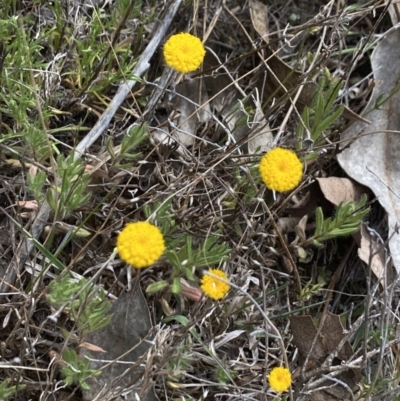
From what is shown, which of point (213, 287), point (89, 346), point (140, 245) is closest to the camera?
point (140, 245)

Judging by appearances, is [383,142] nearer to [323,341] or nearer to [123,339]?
[323,341]

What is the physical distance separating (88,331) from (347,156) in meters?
1.36

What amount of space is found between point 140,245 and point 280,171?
21.6 inches

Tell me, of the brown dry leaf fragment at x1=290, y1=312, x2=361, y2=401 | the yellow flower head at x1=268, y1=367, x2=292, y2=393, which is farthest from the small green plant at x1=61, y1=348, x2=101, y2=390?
the brown dry leaf fragment at x1=290, y1=312, x2=361, y2=401

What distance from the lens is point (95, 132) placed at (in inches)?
95.2

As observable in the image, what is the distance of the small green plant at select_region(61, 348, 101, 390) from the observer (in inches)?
80.4

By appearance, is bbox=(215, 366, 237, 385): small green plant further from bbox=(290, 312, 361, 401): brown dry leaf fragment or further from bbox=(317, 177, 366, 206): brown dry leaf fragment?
bbox=(317, 177, 366, 206): brown dry leaf fragment

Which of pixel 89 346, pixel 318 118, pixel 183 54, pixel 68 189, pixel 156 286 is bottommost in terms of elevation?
pixel 89 346

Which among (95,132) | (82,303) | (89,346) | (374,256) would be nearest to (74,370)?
(89,346)

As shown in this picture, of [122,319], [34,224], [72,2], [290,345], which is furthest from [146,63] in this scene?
[290,345]

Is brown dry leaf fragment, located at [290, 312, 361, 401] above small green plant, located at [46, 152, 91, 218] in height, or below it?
below

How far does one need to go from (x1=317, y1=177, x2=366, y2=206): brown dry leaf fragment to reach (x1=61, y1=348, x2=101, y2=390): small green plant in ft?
3.88

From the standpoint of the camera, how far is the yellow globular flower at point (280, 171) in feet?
6.62

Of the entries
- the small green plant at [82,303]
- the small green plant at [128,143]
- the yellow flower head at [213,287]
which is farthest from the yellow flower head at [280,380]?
the small green plant at [128,143]
